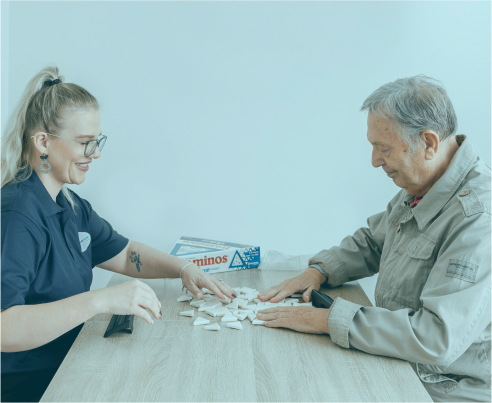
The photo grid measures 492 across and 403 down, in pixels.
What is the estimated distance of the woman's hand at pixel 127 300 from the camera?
1.29 meters

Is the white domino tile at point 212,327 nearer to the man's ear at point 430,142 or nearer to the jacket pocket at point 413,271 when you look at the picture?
the jacket pocket at point 413,271

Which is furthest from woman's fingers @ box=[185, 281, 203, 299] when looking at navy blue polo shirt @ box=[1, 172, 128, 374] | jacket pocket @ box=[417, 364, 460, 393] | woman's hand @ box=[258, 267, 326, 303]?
jacket pocket @ box=[417, 364, 460, 393]

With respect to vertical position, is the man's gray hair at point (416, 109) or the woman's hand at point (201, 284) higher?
the man's gray hair at point (416, 109)

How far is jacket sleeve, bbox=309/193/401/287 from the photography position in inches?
71.6

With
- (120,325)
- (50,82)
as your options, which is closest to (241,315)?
(120,325)

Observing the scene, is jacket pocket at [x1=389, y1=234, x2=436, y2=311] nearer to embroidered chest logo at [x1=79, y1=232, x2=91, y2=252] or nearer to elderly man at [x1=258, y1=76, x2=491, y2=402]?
A: elderly man at [x1=258, y1=76, x2=491, y2=402]

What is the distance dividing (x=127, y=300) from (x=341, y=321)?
0.63 meters

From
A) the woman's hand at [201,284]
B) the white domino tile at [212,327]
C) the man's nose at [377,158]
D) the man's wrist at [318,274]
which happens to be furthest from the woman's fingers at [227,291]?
the man's nose at [377,158]

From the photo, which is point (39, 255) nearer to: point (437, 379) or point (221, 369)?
point (221, 369)

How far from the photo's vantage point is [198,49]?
2215 millimetres

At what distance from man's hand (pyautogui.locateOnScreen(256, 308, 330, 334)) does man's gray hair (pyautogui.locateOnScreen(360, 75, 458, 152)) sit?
2.03 feet

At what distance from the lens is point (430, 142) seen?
4.72 feet

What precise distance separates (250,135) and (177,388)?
1453mm

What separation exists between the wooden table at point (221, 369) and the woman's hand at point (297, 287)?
221 mm
